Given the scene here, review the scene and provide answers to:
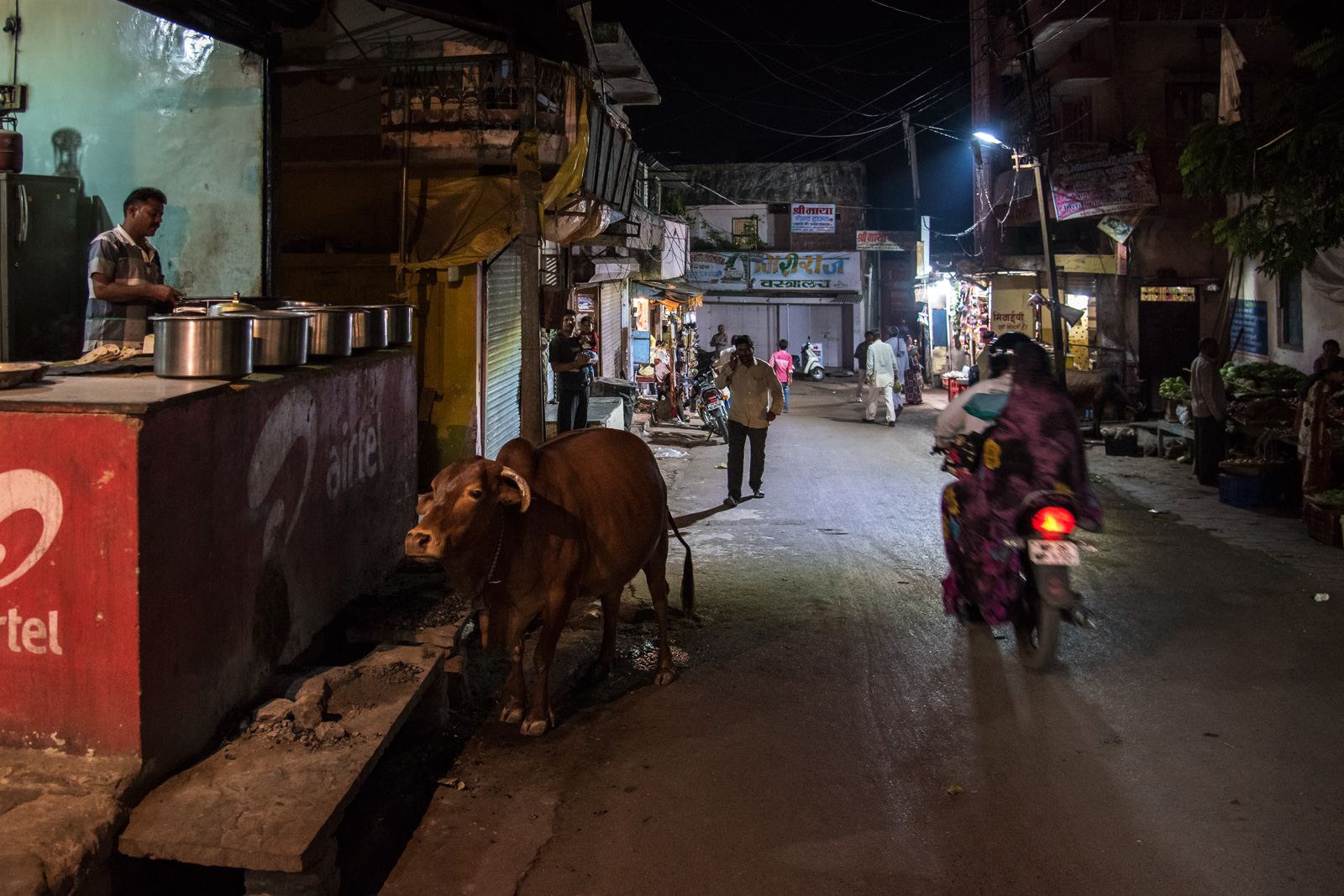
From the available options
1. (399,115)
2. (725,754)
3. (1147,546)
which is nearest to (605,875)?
(725,754)

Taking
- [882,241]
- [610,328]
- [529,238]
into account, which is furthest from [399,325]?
[882,241]

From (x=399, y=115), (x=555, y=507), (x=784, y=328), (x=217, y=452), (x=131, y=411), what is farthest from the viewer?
(x=784, y=328)

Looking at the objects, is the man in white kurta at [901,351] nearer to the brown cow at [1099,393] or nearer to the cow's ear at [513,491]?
the brown cow at [1099,393]

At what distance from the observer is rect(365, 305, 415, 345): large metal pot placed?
7.80m

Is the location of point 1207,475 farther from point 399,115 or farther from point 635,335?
point 635,335

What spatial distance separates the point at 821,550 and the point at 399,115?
7028mm

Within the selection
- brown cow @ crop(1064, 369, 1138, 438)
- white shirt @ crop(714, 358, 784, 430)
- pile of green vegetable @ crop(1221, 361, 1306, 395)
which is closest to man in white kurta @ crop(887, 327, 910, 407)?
brown cow @ crop(1064, 369, 1138, 438)

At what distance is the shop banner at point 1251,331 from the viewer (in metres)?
18.5

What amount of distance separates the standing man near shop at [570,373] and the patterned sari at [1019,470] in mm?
8912

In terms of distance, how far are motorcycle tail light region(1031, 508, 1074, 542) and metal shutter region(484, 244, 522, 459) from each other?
8209mm

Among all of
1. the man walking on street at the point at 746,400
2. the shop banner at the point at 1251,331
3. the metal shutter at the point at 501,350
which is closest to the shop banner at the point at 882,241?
the shop banner at the point at 1251,331

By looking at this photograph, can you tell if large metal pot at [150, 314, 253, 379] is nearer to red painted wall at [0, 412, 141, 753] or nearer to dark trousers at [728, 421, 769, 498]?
red painted wall at [0, 412, 141, 753]

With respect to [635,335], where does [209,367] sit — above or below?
below

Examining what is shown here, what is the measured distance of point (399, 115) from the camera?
481 inches
